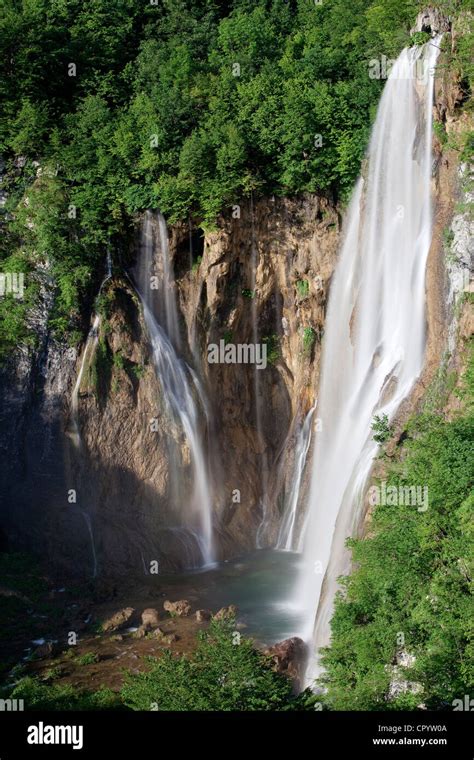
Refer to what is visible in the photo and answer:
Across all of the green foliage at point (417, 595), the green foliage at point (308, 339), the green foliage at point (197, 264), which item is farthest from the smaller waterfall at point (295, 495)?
the green foliage at point (417, 595)

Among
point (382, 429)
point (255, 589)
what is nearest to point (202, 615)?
point (255, 589)

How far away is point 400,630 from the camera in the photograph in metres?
13.2

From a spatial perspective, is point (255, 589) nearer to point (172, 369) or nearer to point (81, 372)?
point (172, 369)

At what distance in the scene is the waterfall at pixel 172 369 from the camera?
24547mm

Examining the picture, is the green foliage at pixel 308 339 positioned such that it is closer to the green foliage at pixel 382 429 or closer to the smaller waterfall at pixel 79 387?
the smaller waterfall at pixel 79 387

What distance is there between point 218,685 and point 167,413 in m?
12.1

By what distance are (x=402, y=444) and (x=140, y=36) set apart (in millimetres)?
19681

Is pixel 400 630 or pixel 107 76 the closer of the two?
pixel 400 630

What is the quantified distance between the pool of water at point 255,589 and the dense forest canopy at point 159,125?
23.6 ft

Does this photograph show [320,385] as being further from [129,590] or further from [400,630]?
[400,630]

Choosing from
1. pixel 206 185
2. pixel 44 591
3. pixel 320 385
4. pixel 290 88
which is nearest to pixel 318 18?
pixel 290 88

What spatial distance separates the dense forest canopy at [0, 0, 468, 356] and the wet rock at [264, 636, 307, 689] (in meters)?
10.3

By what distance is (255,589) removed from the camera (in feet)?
71.8

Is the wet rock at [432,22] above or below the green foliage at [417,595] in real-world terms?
above
